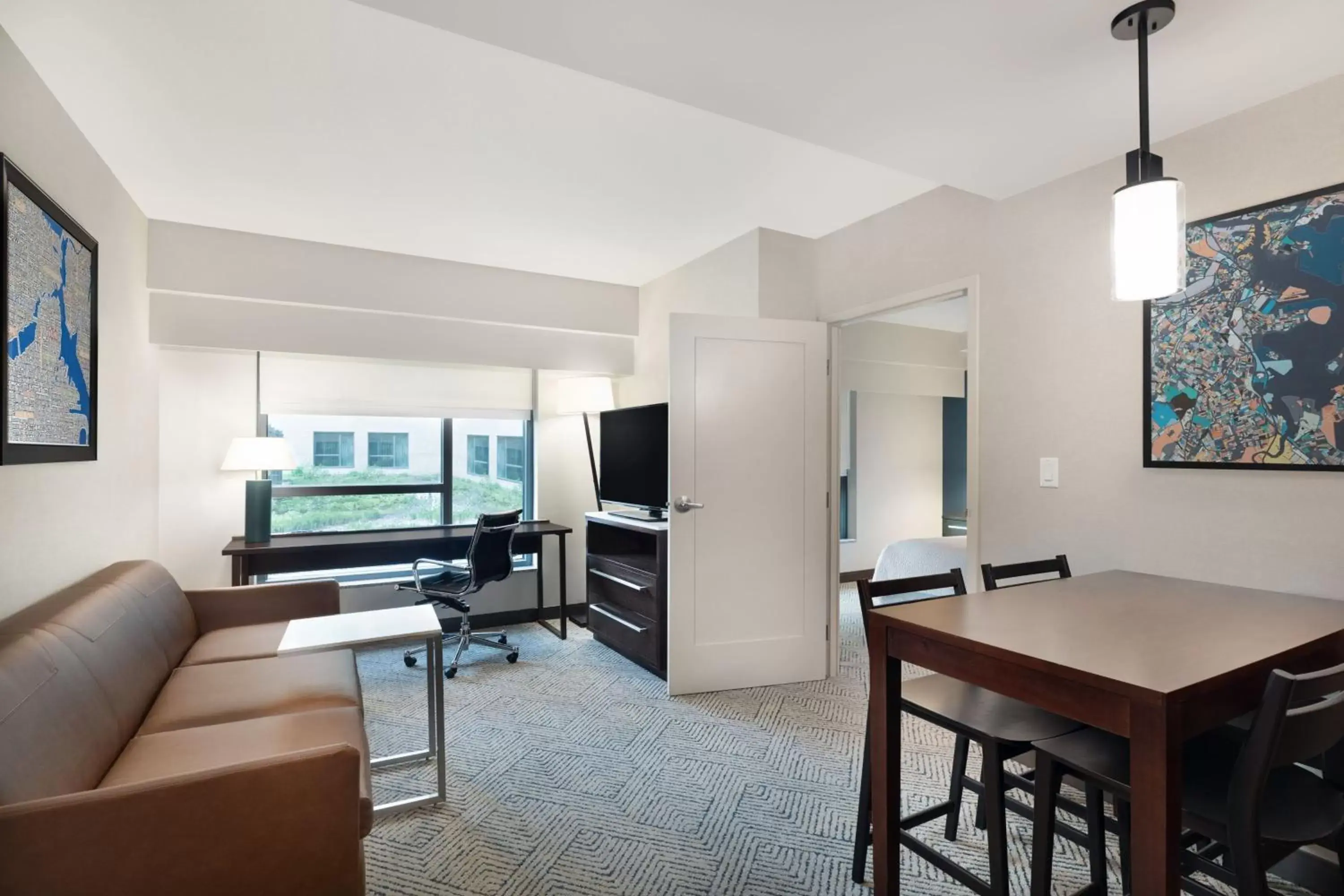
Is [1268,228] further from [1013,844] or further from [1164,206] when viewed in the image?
[1013,844]

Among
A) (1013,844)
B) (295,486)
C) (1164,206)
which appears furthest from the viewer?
(295,486)

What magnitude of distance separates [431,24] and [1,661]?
1.74 metres

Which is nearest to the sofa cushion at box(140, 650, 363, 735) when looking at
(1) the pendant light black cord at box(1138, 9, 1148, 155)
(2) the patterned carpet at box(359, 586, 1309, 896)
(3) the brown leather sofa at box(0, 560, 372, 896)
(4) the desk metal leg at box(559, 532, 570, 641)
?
(3) the brown leather sofa at box(0, 560, 372, 896)

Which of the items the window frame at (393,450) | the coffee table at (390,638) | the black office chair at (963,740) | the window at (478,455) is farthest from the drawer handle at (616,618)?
the black office chair at (963,740)

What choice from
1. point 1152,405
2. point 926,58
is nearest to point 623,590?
point 1152,405

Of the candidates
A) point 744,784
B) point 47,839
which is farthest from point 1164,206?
point 47,839

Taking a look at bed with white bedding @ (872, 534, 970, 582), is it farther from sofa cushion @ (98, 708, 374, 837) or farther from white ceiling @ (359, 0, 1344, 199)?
sofa cushion @ (98, 708, 374, 837)

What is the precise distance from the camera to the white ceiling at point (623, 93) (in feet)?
5.36

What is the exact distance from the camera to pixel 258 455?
3.81 meters

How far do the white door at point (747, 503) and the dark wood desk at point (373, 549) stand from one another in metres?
1.27

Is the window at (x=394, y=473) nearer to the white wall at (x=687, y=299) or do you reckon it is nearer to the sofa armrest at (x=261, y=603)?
the white wall at (x=687, y=299)

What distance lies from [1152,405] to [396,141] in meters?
2.93

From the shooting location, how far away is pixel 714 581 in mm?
3418

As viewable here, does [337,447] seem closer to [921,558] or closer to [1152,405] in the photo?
[921,558]
